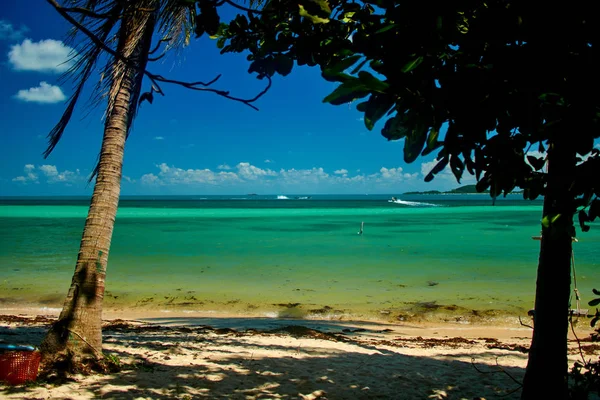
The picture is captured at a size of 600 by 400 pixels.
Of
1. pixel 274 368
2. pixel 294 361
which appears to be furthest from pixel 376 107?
pixel 294 361

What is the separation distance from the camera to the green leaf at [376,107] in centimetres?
166

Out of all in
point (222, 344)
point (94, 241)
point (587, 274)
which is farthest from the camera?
point (587, 274)

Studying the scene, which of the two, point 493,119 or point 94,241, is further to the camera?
point 94,241

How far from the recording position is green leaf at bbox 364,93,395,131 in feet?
5.43

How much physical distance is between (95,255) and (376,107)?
3552 millimetres

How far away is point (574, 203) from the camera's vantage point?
5.85ft

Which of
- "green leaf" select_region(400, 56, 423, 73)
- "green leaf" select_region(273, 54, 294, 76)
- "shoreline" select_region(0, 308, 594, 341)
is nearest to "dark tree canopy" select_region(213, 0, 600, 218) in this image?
"green leaf" select_region(400, 56, 423, 73)

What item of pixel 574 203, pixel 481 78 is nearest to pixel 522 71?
pixel 481 78

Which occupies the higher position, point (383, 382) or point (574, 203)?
point (574, 203)

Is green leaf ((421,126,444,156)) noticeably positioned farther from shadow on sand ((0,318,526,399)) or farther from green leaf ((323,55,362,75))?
shadow on sand ((0,318,526,399))

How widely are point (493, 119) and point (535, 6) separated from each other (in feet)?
1.38

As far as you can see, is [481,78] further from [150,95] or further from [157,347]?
[157,347]

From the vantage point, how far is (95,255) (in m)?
4.29

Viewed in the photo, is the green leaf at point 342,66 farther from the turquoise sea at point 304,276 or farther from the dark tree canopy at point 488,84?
the turquoise sea at point 304,276
